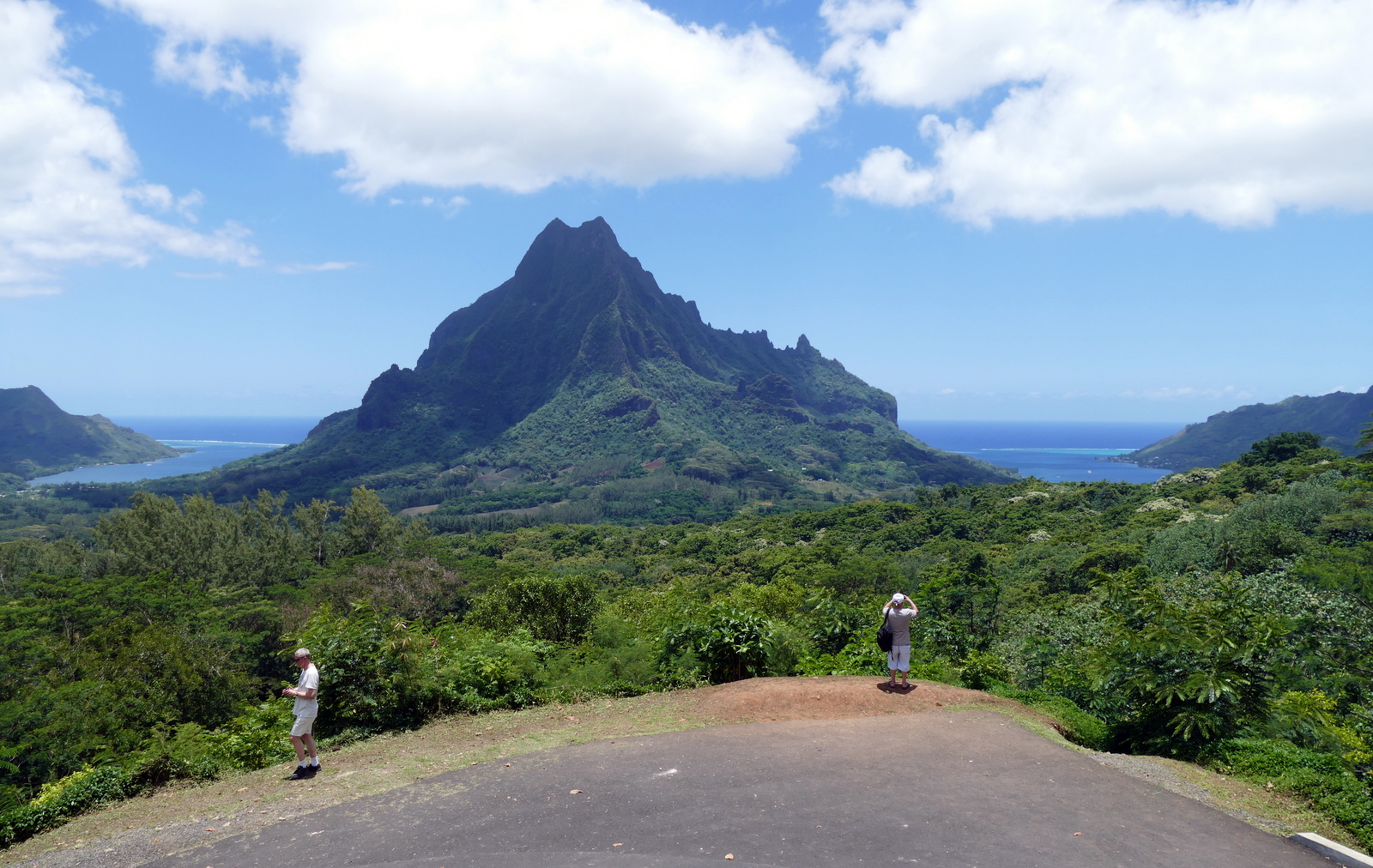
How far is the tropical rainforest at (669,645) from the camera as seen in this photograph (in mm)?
9461

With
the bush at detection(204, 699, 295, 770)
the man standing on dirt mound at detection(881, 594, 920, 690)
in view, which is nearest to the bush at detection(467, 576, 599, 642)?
the bush at detection(204, 699, 295, 770)

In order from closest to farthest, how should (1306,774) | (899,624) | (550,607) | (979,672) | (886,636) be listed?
1. (1306,774)
2. (899,624)
3. (886,636)
4. (979,672)
5. (550,607)

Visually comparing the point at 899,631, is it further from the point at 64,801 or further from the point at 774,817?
the point at 64,801

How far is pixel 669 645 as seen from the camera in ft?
43.2

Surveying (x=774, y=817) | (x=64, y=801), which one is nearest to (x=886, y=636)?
(x=774, y=817)

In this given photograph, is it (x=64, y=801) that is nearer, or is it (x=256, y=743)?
(x=64, y=801)

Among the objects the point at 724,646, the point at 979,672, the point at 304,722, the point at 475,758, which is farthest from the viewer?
the point at 979,672

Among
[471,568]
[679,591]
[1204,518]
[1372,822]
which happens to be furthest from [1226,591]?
[471,568]

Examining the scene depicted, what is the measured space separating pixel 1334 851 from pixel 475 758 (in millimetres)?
9328

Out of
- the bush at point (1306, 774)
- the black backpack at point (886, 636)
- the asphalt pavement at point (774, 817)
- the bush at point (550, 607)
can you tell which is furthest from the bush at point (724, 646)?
the bush at point (1306, 774)

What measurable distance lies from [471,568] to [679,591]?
25.9 m

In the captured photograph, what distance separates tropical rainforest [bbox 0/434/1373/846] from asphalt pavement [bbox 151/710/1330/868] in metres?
2.05

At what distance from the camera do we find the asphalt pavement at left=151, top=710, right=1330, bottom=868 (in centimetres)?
632

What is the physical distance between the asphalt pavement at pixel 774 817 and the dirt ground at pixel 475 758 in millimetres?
489
